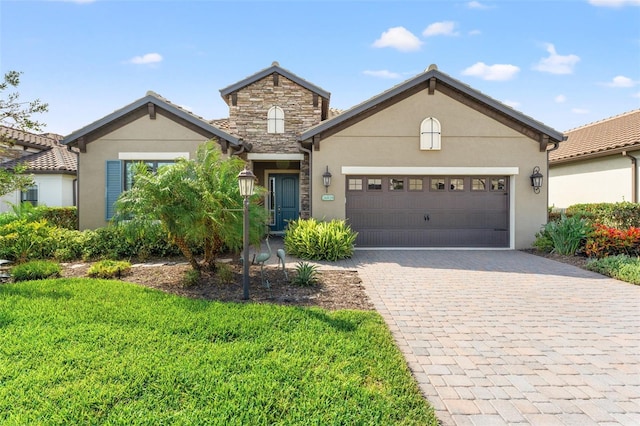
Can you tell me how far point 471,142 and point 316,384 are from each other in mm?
10413

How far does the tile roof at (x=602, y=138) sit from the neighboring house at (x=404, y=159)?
15.3ft

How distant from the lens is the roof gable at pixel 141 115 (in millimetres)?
10961

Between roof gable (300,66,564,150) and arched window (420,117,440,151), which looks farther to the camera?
arched window (420,117,440,151)

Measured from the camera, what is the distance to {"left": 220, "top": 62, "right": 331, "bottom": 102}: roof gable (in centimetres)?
1330

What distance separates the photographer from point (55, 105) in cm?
792

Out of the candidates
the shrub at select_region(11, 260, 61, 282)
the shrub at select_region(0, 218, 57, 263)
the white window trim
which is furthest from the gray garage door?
the shrub at select_region(0, 218, 57, 263)

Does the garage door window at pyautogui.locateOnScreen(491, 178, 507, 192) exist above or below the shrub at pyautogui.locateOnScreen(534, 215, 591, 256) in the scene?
above

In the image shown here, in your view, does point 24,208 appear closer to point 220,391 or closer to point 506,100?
point 220,391

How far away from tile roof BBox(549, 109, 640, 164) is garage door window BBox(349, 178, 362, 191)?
10.5 m

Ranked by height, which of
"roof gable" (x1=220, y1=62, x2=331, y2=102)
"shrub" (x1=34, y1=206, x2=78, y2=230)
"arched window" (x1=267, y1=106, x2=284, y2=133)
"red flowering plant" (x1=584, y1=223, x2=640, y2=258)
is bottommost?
"red flowering plant" (x1=584, y1=223, x2=640, y2=258)

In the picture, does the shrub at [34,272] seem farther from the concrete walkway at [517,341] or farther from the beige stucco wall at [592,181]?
the beige stucco wall at [592,181]

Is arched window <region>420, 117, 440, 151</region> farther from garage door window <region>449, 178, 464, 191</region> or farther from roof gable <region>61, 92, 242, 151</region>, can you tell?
roof gable <region>61, 92, 242, 151</region>

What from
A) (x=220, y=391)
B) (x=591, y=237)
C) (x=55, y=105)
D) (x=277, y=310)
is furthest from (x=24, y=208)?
(x=591, y=237)

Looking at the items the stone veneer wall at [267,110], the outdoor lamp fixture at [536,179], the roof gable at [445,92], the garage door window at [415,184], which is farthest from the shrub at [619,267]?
the stone veneer wall at [267,110]
